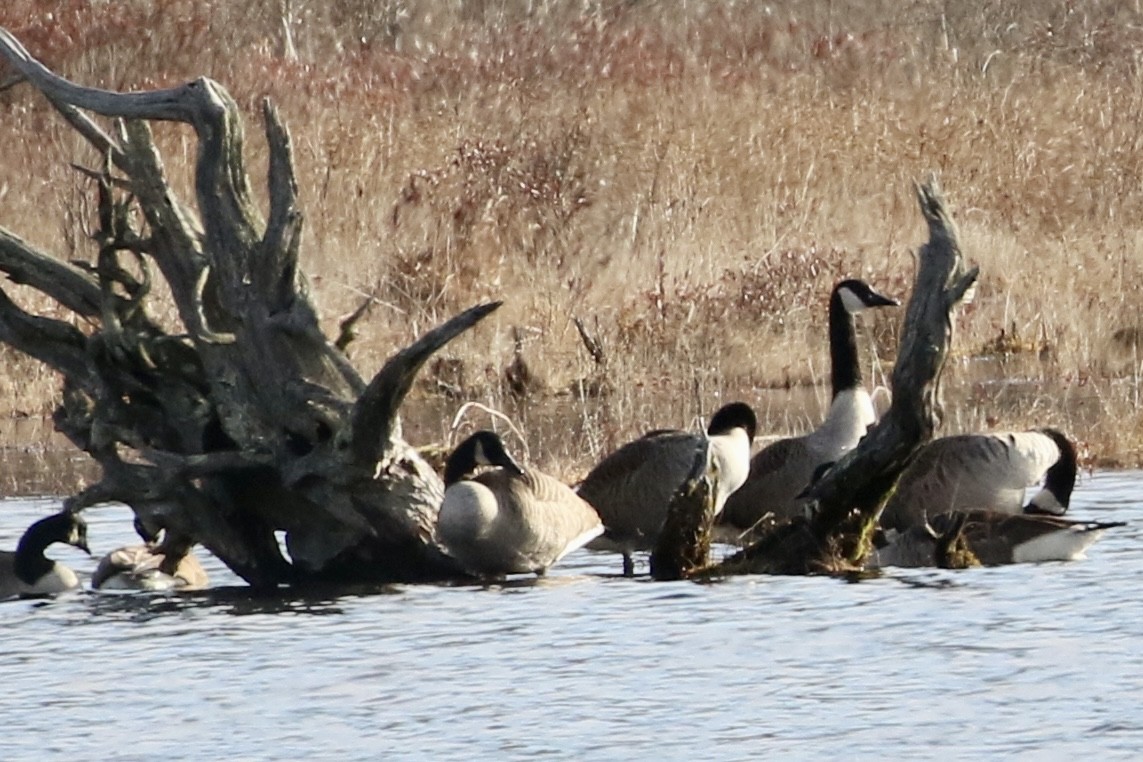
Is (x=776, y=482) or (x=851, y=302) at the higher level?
(x=851, y=302)

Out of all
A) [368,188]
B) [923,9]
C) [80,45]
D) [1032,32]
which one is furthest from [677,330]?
[923,9]

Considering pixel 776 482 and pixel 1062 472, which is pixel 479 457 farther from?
pixel 1062 472

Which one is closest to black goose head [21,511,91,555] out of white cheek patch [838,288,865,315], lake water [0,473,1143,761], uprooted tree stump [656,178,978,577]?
lake water [0,473,1143,761]

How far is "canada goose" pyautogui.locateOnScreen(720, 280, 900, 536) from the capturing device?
38.6 feet

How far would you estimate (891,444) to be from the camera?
32.3ft

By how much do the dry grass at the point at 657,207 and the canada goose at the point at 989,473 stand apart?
240 cm

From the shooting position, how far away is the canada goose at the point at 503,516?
10445mm

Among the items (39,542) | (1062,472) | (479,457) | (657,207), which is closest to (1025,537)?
(1062,472)

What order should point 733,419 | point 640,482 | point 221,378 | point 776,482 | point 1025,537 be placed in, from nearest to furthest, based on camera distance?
point 1025,537, point 221,378, point 640,482, point 776,482, point 733,419

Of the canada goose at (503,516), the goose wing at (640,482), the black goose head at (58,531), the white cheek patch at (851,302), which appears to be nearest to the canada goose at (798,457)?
the goose wing at (640,482)

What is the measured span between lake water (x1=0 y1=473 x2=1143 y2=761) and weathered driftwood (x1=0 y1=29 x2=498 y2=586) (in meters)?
0.37

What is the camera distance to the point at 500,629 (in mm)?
9344

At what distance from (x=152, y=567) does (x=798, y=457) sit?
3164mm

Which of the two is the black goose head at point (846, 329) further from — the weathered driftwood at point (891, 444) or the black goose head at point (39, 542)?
the black goose head at point (39, 542)
